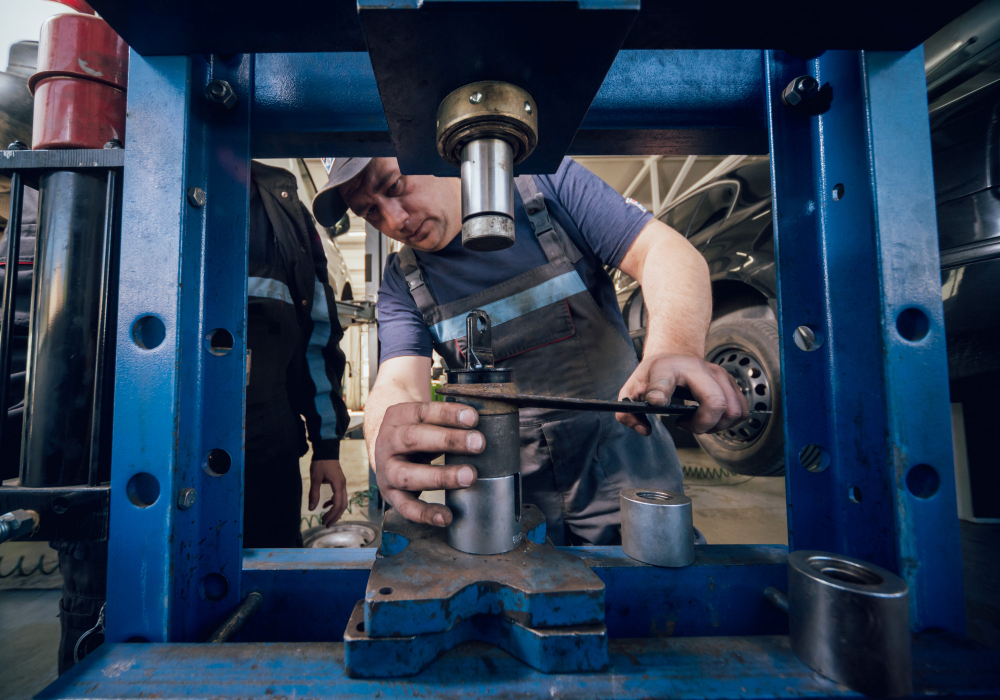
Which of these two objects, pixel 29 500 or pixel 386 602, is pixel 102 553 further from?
pixel 386 602

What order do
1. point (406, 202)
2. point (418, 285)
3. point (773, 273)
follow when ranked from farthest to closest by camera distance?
point (773, 273)
point (418, 285)
point (406, 202)

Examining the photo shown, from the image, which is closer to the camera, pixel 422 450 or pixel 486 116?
pixel 486 116

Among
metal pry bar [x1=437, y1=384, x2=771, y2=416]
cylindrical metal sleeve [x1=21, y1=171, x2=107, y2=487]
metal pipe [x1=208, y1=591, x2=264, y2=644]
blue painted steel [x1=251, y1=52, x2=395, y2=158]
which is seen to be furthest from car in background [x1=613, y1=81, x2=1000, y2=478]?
cylindrical metal sleeve [x1=21, y1=171, x2=107, y2=487]

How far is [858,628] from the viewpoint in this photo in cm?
35

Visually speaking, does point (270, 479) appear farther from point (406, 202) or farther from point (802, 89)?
point (802, 89)

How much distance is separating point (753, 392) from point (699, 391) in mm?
1434

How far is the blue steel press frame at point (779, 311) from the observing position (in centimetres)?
47

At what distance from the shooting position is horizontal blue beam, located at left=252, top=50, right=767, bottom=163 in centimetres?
61

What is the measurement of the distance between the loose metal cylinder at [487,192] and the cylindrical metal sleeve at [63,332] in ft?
1.90

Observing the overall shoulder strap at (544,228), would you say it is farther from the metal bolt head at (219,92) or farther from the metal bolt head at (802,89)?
the metal bolt head at (219,92)

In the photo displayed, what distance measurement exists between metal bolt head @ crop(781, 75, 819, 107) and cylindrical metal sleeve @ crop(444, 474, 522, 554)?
0.64m

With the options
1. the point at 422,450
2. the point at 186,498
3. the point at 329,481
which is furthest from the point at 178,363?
the point at 329,481

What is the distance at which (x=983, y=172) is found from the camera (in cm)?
129

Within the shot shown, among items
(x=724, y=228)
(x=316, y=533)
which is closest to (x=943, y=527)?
(x=724, y=228)
